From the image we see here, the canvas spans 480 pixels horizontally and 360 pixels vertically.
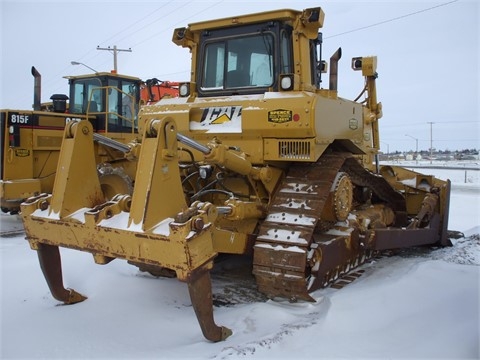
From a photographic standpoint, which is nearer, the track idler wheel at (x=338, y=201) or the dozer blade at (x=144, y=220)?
the dozer blade at (x=144, y=220)

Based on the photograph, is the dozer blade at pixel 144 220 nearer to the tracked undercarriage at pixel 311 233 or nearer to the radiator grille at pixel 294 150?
the tracked undercarriage at pixel 311 233

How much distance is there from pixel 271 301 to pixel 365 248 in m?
1.48

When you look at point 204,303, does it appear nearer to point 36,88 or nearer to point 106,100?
point 106,100

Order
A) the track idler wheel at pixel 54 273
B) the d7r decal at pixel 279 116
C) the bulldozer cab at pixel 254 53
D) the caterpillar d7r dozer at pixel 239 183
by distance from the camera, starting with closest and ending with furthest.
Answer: the caterpillar d7r dozer at pixel 239 183, the track idler wheel at pixel 54 273, the d7r decal at pixel 279 116, the bulldozer cab at pixel 254 53

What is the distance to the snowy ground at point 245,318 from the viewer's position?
3.37 metres

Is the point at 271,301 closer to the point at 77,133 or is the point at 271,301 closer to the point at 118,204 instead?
the point at 118,204

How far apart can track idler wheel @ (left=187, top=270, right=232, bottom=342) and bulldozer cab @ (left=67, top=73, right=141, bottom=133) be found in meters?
7.55

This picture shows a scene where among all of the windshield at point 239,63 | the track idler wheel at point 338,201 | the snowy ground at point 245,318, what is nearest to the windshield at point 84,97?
the windshield at point 239,63

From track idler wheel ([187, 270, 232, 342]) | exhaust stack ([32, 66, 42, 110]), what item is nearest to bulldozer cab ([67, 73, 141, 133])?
exhaust stack ([32, 66, 42, 110])

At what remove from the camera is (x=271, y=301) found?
14.1 feet

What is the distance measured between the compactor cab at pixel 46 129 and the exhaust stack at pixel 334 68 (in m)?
4.32

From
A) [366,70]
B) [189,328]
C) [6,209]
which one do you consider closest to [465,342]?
[189,328]

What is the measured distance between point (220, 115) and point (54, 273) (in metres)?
2.32

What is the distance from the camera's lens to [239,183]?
5086mm
